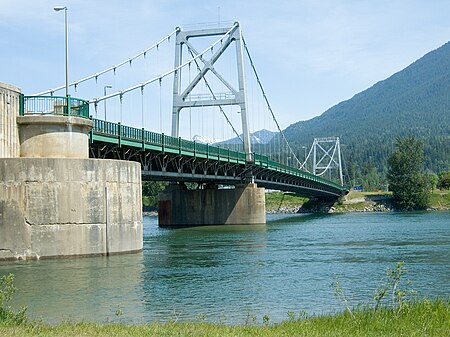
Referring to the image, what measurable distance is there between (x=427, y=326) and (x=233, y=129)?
78345 millimetres

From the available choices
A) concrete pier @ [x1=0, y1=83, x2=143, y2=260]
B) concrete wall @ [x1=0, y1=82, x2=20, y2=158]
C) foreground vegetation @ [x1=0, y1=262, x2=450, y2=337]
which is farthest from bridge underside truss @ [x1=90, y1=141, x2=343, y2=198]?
foreground vegetation @ [x1=0, y1=262, x2=450, y2=337]

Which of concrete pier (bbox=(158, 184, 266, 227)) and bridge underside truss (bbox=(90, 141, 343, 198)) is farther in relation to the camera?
concrete pier (bbox=(158, 184, 266, 227))

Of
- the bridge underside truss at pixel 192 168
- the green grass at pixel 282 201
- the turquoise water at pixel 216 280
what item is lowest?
the turquoise water at pixel 216 280

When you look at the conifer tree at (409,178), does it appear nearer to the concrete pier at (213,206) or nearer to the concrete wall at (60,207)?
the concrete pier at (213,206)

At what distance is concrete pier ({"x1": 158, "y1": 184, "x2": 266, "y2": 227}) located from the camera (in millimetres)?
77688

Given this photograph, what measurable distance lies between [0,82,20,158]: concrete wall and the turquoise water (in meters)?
5.17

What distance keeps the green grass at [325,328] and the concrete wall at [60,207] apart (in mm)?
16784

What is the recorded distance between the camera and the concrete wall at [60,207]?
31266 mm

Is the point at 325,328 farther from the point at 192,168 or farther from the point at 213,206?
the point at 213,206

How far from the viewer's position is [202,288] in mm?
25031

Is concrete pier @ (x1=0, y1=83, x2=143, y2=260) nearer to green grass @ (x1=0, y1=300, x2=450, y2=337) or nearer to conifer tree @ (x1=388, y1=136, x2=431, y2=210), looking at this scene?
green grass @ (x1=0, y1=300, x2=450, y2=337)

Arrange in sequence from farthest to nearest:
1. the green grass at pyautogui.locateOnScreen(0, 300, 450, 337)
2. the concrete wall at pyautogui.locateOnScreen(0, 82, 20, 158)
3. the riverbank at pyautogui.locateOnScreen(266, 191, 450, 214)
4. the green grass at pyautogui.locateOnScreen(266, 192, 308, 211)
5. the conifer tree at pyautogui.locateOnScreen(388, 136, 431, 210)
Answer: the green grass at pyautogui.locateOnScreen(266, 192, 308, 211) < the riverbank at pyautogui.locateOnScreen(266, 191, 450, 214) < the conifer tree at pyautogui.locateOnScreen(388, 136, 431, 210) < the concrete wall at pyautogui.locateOnScreen(0, 82, 20, 158) < the green grass at pyautogui.locateOnScreen(0, 300, 450, 337)

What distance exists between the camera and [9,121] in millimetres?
32469

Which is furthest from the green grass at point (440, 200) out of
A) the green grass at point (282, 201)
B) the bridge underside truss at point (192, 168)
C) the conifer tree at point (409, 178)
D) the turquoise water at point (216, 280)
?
the turquoise water at point (216, 280)
